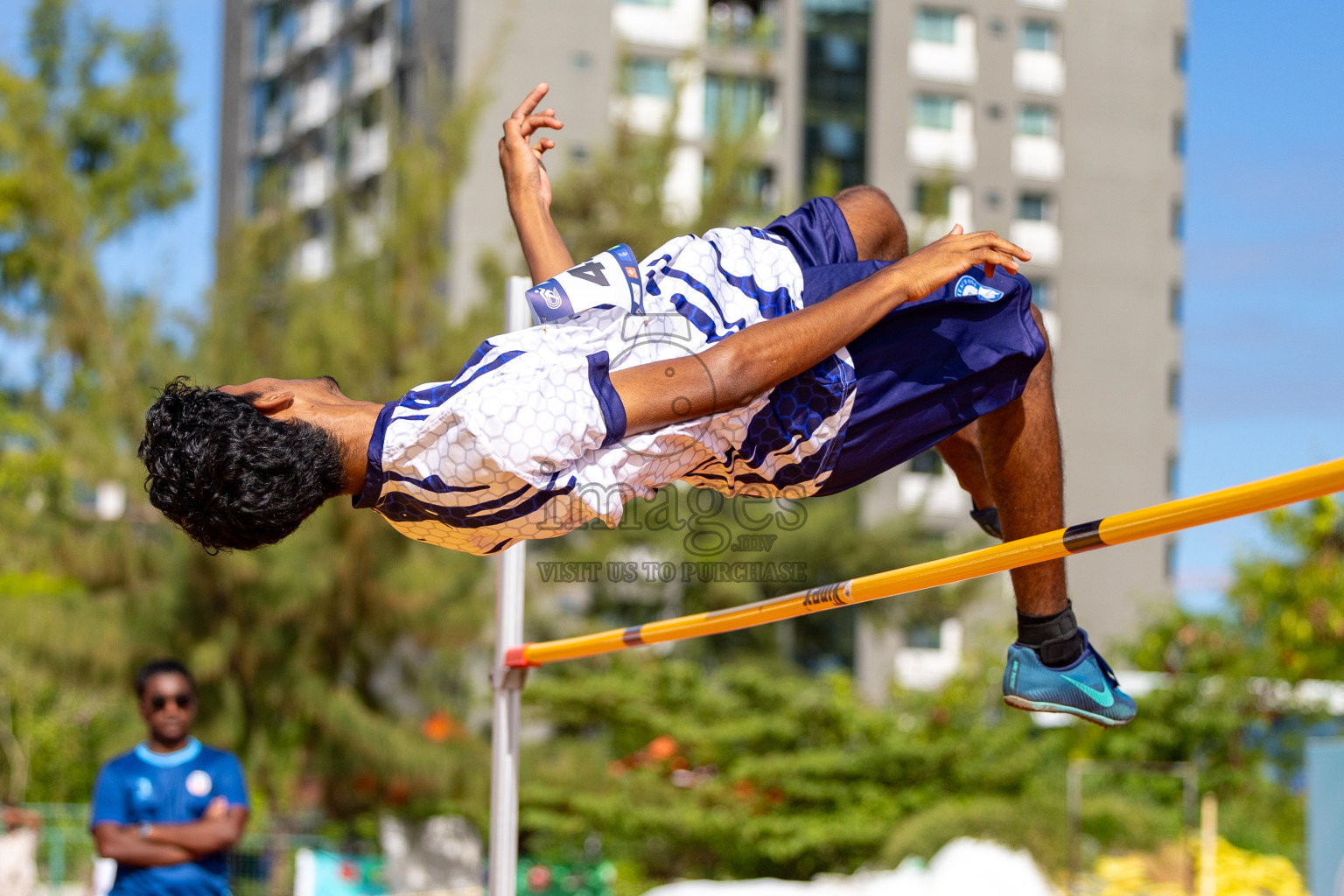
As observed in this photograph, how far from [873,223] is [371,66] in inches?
895

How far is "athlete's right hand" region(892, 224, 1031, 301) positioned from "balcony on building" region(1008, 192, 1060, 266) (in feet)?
74.1

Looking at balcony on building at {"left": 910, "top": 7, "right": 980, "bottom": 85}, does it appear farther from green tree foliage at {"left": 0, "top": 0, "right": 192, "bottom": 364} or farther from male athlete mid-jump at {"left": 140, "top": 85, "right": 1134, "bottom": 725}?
male athlete mid-jump at {"left": 140, "top": 85, "right": 1134, "bottom": 725}

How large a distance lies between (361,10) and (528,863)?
1775cm

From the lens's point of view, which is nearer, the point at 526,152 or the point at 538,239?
the point at 538,239

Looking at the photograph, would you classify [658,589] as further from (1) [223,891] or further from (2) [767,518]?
(1) [223,891]

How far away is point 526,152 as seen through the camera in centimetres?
270

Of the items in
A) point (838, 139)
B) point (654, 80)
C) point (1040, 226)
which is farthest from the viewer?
point (1040, 226)

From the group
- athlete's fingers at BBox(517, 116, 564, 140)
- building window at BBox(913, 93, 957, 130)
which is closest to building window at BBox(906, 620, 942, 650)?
building window at BBox(913, 93, 957, 130)

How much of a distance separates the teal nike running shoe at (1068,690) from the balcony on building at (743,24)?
636 inches

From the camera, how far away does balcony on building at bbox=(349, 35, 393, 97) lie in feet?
75.5

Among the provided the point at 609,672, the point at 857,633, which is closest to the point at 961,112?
the point at 857,633

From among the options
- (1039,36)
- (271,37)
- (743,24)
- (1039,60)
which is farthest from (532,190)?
(271,37)

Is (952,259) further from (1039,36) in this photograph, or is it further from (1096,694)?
(1039,36)

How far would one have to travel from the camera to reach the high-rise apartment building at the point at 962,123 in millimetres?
20906
